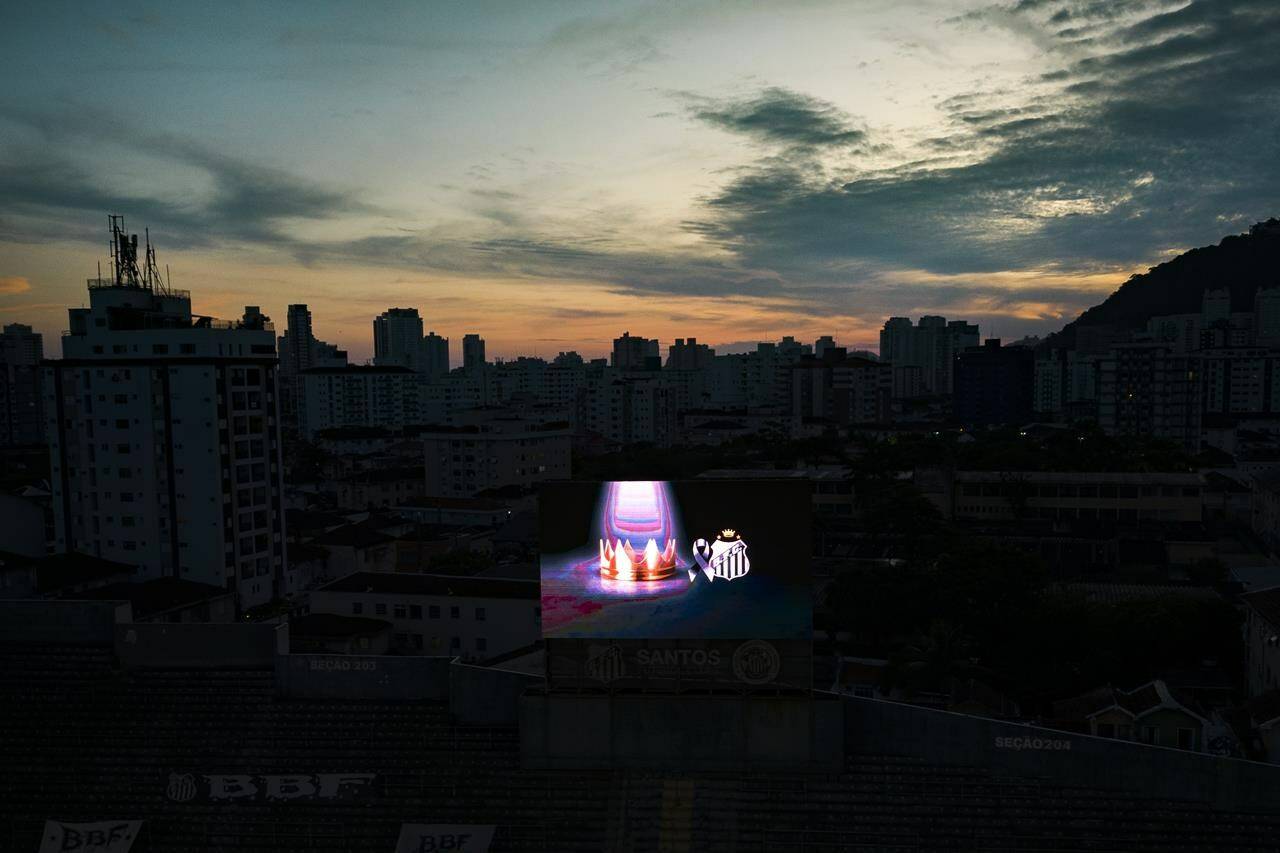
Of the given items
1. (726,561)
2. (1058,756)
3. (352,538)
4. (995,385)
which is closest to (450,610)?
(726,561)

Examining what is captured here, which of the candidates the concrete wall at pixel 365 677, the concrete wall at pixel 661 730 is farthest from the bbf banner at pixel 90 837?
the concrete wall at pixel 661 730

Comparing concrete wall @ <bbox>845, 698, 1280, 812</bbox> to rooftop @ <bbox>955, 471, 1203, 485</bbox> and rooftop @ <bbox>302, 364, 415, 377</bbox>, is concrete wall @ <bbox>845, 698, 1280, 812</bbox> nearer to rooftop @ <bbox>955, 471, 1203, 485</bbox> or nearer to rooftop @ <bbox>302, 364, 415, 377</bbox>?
rooftop @ <bbox>955, 471, 1203, 485</bbox>

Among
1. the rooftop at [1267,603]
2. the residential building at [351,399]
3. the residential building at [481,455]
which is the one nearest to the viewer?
the rooftop at [1267,603]

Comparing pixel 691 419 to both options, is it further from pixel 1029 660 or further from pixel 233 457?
pixel 1029 660

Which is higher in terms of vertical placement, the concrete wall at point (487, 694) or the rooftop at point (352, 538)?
the concrete wall at point (487, 694)

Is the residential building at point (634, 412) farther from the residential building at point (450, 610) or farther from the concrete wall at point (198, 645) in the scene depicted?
the concrete wall at point (198, 645)

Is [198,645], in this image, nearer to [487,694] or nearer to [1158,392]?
[487,694]

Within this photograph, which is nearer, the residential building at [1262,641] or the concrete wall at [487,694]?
the concrete wall at [487,694]

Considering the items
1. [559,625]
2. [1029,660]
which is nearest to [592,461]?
[1029,660]
